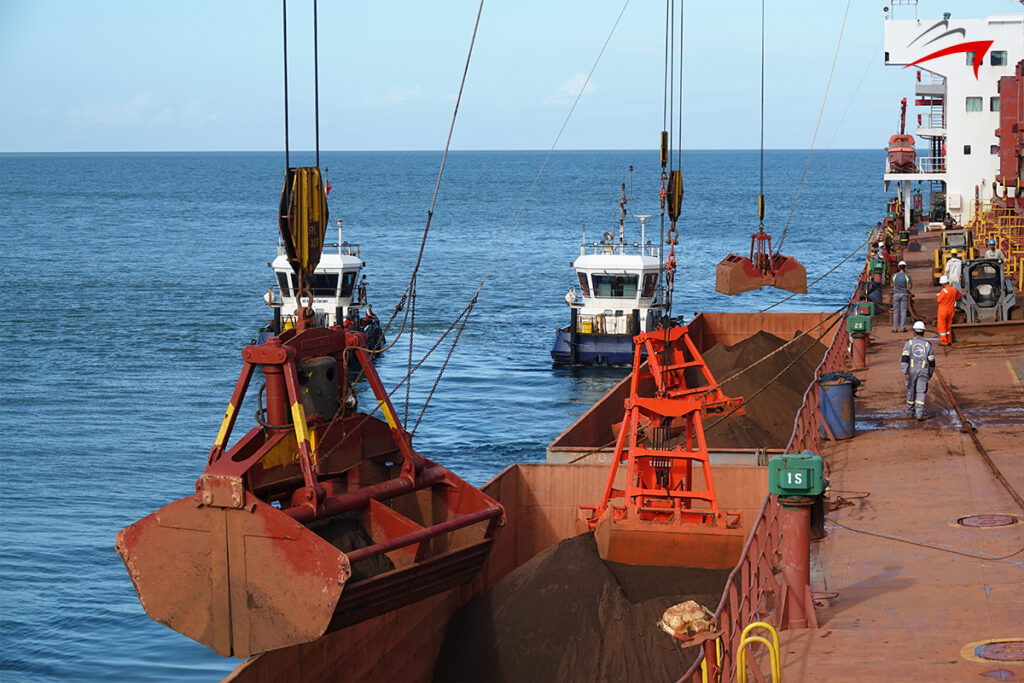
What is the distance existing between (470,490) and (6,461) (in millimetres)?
24220

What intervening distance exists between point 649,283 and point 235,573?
37318 mm

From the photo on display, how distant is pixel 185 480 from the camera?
29641 mm

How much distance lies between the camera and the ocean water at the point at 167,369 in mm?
21906

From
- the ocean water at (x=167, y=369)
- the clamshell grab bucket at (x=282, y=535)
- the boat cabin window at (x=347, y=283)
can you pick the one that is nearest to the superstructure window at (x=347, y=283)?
the boat cabin window at (x=347, y=283)

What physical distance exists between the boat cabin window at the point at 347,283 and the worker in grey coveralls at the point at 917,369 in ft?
95.7

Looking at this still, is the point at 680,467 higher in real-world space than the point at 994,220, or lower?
lower

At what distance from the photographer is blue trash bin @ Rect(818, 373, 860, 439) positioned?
1938cm

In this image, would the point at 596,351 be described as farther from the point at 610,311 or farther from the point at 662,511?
the point at 662,511

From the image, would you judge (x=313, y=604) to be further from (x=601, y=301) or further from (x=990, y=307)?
(x=601, y=301)

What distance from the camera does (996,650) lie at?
10.8 m

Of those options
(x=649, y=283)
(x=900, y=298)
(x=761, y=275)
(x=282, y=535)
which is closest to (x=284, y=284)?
(x=649, y=283)

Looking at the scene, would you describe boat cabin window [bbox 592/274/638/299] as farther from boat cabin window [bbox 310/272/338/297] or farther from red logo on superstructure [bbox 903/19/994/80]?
red logo on superstructure [bbox 903/19/994/80]

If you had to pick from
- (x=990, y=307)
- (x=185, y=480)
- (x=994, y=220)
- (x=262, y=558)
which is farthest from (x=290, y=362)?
(x=994, y=220)

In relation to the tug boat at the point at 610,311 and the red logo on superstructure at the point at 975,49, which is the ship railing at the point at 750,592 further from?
the red logo on superstructure at the point at 975,49
